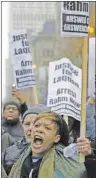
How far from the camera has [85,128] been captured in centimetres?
436

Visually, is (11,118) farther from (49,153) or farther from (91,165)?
(91,165)

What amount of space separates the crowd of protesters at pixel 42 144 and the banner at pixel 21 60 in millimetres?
88

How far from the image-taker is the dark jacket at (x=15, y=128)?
4.48 m

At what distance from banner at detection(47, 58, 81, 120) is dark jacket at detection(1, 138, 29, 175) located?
0.35 m

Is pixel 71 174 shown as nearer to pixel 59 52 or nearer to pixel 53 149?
pixel 53 149

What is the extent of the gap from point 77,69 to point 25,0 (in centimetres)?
63

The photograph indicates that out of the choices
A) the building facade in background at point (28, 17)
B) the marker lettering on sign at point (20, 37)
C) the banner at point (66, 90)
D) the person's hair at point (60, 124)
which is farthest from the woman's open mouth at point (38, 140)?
the marker lettering on sign at point (20, 37)

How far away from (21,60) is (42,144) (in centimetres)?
63

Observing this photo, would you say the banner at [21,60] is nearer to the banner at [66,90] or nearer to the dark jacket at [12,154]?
the banner at [66,90]

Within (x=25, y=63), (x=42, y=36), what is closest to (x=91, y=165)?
(x=25, y=63)

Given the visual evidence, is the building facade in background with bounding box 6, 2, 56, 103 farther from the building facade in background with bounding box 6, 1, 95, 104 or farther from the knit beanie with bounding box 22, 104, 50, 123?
the knit beanie with bounding box 22, 104, 50, 123

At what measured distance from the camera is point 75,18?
4.29m

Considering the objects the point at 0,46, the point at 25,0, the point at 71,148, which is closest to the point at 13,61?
the point at 0,46

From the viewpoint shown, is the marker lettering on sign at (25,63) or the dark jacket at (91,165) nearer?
the dark jacket at (91,165)
